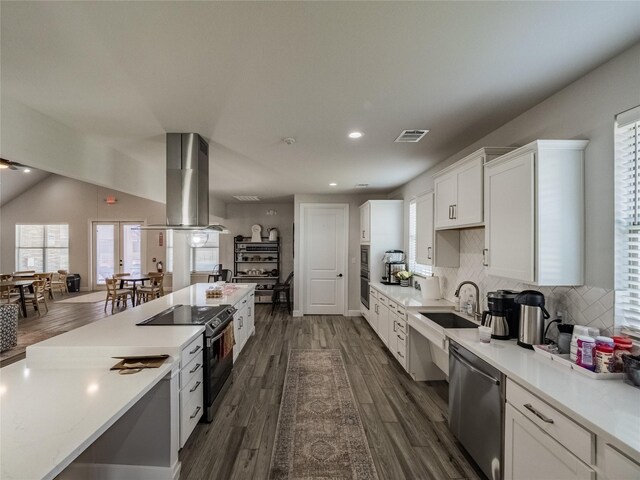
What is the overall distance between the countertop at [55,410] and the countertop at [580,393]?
76.8 inches

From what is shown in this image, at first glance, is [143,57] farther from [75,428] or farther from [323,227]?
[323,227]

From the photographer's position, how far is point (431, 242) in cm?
367

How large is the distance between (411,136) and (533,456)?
2.55 m

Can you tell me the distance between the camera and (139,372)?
172cm

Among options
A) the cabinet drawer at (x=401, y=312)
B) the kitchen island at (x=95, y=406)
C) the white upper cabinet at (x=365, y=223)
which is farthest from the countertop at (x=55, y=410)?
the white upper cabinet at (x=365, y=223)

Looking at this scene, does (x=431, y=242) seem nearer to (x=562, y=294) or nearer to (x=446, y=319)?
(x=446, y=319)

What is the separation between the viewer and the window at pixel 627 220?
1.60 metres

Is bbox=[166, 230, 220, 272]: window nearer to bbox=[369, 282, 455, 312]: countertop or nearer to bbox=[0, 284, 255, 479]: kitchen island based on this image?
bbox=[369, 282, 455, 312]: countertop

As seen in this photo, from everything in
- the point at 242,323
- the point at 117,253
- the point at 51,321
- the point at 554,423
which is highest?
the point at 117,253

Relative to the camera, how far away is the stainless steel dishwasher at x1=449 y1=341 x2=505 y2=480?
1782mm

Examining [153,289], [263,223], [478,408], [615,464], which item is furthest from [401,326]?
[153,289]

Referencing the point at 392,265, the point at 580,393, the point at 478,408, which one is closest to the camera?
the point at 580,393

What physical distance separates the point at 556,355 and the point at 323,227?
16.6 feet

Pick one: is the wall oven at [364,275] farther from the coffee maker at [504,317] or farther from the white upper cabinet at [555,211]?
the white upper cabinet at [555,211]
